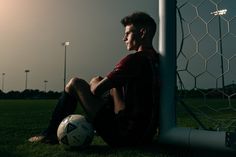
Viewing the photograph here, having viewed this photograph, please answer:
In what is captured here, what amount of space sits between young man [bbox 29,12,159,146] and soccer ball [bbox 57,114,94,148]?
9 cm

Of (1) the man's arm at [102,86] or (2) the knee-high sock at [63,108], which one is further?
(2) the knee-high sock at [63,108]

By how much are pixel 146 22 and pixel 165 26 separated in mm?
232

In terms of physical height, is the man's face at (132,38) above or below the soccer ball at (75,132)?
above

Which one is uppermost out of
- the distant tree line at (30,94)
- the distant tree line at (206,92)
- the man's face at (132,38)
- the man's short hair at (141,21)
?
the man's short hair at (141,21)

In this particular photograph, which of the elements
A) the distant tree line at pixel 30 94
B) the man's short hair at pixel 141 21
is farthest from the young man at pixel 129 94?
the distant tree line at pixel 30 94

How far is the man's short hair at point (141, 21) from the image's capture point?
141 inches

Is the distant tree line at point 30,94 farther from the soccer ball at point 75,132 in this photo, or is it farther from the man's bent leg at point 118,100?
the man's bent leg at point 118,100

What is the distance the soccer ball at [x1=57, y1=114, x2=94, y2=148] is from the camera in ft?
11.8

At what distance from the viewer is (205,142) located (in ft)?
10.1

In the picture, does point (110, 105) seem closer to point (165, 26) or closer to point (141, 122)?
point (141, 122)

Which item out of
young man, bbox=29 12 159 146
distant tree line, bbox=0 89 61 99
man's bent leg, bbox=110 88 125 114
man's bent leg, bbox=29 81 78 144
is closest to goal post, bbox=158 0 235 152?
young man, bbox=29 12 159 146

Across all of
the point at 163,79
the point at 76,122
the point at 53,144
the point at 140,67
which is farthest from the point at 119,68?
the point at 53,144

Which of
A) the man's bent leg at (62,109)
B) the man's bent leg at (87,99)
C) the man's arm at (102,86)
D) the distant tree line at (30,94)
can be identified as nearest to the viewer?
the man's arm at (102,86)

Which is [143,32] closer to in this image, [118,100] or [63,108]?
[118,100]
